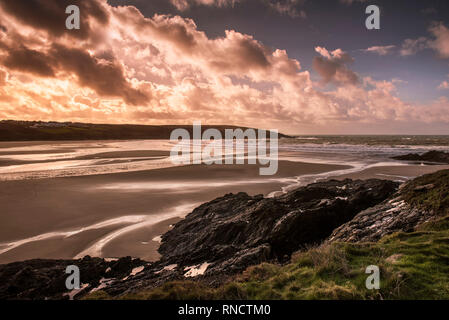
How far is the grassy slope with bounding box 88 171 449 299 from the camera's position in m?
4.25

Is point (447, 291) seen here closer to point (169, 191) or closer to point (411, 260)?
point (411, 260)

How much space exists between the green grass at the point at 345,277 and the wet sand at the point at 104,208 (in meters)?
5.72

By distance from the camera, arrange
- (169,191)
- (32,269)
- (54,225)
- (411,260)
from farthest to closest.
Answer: (169,191) < (54,225) < (32,269) < (411,260)

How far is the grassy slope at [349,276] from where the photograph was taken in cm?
425

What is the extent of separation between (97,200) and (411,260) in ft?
52.9

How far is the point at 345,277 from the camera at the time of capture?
4793 mm

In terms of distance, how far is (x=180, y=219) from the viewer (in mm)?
13242

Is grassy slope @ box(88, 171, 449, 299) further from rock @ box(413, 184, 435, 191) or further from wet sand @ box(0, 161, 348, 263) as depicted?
wet sand @ box(0, 161, 348, 263)

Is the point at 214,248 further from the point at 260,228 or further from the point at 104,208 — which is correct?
the point at 104,208

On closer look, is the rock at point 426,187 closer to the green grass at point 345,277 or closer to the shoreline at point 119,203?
the green grass at point 345,277

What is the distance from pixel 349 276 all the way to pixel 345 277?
3.0 inches
